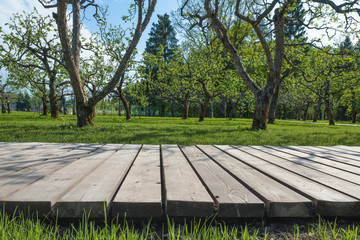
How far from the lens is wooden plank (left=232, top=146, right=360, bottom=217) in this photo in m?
1.25

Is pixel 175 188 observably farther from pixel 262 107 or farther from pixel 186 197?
pixel 262 107

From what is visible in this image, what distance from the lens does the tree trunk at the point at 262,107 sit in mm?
8242

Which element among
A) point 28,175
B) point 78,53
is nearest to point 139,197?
Result: point 28,175

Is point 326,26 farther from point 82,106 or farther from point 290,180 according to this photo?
point 82,106

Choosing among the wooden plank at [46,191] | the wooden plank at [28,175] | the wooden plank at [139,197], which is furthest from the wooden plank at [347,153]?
the wooden plank at [28,175]

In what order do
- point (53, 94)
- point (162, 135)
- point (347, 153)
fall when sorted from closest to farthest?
point (347, 153) < point (162, 135) < point (53, 94)

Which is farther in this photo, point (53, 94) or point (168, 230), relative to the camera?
point (53, 94)

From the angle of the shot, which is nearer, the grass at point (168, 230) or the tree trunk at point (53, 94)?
the grass at point (168, 230)

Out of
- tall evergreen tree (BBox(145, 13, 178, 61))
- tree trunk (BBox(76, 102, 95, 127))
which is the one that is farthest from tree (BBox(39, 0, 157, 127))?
tall evergreen tree (BBox(145, 13, 178, 61))

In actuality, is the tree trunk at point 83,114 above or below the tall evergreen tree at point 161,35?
below

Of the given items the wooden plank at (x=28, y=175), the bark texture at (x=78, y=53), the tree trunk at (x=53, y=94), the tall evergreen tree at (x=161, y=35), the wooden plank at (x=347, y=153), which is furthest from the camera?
the tall evergreen tree at (x=161, y=35)

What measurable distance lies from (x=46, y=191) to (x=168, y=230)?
0.81m

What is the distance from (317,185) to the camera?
1508mm

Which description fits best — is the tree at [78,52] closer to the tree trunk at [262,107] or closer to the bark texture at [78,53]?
the bark texture at [78,53]
